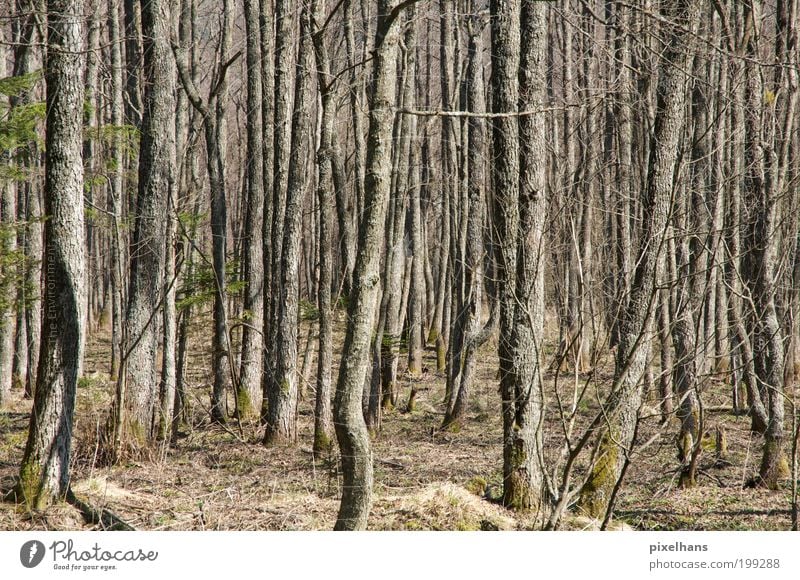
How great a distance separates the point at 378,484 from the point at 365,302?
4.16m

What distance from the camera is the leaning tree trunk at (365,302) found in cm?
604

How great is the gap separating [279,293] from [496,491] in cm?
510

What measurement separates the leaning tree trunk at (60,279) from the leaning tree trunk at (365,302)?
3034 mm

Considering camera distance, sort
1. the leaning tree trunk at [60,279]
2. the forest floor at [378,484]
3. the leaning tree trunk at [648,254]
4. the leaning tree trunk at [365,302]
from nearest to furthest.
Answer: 1. the leaning tree trunk at [365,302]
2. the leaning tree trunk at [60,279]
3. the forest floor at [378,484]
4. the leaning tree trunk at [648,254]

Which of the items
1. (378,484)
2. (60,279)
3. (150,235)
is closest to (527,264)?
(378,484)

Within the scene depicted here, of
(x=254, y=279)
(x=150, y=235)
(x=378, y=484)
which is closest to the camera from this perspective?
(x=378, y=484)

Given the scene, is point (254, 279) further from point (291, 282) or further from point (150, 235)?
point (150, 235)

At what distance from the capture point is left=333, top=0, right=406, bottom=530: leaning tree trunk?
6.04 m

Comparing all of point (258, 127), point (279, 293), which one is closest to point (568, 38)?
point (258, 127)

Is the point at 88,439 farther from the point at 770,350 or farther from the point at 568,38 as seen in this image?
the point at 568,38

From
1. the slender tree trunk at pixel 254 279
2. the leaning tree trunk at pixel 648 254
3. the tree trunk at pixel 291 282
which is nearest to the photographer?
the leaning tree trunk at pixel 648 254

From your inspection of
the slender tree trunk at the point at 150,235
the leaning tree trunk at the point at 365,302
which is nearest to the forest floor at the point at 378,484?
the slender tree trunk at the point at 150,235

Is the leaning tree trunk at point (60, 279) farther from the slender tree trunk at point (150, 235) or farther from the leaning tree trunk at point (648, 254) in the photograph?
the leaning tree trunk at point (648, 254)

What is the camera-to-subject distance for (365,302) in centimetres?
606
